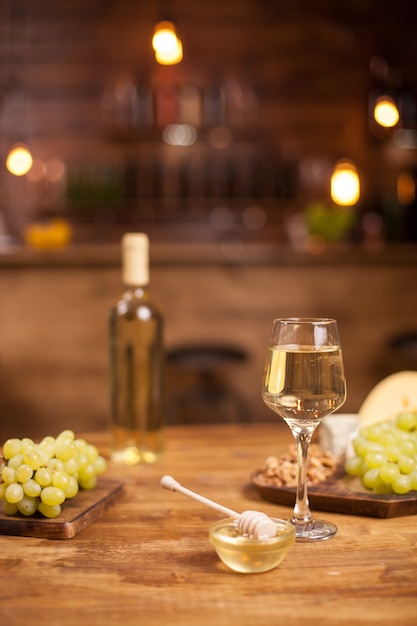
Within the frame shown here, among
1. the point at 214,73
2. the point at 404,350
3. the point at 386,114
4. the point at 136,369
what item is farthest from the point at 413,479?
the point at 214,73

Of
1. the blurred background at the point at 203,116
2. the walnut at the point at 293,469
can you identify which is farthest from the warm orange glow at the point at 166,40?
the walnut at the point at 293,469

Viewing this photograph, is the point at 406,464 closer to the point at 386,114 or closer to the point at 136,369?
the point at 136,369

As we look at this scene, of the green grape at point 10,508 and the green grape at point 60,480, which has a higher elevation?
the green grape at point 60,480

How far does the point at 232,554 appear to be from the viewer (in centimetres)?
84

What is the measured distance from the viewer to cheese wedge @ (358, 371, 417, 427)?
137cm

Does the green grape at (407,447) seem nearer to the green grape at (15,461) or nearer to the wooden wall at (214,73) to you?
the green grape at (15,461)

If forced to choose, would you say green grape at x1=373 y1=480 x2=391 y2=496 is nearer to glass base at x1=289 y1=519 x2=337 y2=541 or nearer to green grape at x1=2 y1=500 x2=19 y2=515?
glass base at x1=289 y1=519 x2=337 y2=541

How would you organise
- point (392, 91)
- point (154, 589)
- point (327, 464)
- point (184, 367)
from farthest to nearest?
1. point (392, 91)
2. point (184, 367)
3. point (327, 464)
4. point (154, 589)

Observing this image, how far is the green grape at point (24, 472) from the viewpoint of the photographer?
3.20ft

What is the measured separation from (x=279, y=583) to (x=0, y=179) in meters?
5.45

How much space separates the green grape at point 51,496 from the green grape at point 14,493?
1.1 inches

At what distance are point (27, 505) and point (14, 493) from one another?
3 centimetres

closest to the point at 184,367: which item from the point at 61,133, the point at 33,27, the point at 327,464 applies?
the point at 327,464

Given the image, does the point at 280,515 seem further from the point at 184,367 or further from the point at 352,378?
the point at 352,378
